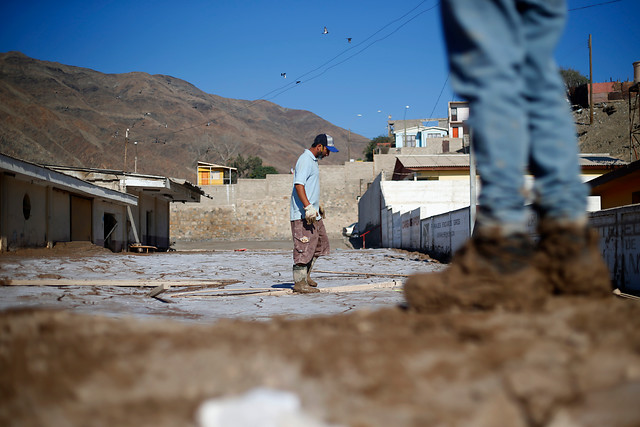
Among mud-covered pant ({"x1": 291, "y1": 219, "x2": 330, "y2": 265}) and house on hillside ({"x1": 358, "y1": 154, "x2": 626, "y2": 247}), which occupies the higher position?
house on hillside ({"x1": 358, "y1": 154, "x2": 626, "y2": 247})

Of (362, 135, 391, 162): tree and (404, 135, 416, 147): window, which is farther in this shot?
(362, 135, 391, 162): tree

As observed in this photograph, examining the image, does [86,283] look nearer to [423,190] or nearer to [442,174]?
[423,190]

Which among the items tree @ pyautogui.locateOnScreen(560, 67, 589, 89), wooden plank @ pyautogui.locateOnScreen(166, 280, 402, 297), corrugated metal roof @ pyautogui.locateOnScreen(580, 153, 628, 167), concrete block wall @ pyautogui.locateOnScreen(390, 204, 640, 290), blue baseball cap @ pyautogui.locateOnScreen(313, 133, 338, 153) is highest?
tree @ pyautogui.locateOnScreen(560, 67, 589, 89)

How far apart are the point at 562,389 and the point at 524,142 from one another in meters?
0.78

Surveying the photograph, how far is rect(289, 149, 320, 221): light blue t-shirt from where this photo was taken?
5.54 m

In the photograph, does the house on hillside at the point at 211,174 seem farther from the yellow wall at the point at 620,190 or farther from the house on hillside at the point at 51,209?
the yellow wall at the point at 620,190

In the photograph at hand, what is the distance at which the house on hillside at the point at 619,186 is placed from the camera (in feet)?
47.1

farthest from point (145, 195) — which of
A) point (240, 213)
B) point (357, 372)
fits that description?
point (357, 372)

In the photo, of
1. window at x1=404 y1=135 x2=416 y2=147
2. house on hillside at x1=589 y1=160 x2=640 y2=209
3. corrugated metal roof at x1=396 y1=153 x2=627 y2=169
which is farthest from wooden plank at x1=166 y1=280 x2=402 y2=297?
window at x1=404 y1=135 x2=416 y2=147

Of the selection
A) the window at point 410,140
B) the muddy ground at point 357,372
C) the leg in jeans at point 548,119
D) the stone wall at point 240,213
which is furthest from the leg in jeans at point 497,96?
the window at point 410,140

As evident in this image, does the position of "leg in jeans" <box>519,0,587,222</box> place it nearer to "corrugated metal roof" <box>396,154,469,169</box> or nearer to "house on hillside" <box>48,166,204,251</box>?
"house on hillside" <box>48,166,204,251</box>

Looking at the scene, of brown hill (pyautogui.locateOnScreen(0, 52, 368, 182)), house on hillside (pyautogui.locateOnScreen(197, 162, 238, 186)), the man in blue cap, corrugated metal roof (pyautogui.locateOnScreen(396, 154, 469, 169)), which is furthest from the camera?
brown hill (pyautogui.locateOnScreen(0, 52, 368, 182))

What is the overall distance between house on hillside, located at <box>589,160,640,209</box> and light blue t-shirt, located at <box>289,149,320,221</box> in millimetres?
11518

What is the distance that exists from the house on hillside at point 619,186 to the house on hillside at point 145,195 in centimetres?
1609
